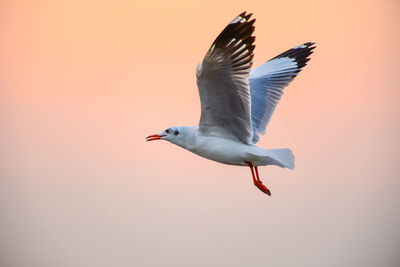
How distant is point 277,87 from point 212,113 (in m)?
1.14

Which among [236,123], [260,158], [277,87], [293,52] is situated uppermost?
[293,52]

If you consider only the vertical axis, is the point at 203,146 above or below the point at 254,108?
below

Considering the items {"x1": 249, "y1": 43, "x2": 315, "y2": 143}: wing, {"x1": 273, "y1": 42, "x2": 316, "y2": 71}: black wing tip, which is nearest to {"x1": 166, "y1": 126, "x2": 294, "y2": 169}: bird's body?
{"x1": 249, "y1": 43, "x2": 315, "y2": 143}: wing

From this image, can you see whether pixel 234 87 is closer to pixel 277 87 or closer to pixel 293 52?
pixel 277 87

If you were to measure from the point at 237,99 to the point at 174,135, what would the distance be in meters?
0.69

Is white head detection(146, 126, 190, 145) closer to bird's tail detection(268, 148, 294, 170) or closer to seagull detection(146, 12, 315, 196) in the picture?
seagull detection(146, 12, 315, 196)

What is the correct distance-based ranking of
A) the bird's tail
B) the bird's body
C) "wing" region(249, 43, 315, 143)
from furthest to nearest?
"wing" region(249, 43, 315, 143)
the bird's body
the bird's tail

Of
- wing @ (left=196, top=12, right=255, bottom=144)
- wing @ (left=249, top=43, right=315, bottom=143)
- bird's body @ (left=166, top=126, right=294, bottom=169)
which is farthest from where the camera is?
wing @ (left=249, top=43, right=315, bottom=143)

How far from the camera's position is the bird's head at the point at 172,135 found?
5105mm

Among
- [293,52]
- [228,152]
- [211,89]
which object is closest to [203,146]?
[228,152]

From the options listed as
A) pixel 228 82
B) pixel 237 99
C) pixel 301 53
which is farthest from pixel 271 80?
pixel 228 82

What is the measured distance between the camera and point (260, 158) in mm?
5027

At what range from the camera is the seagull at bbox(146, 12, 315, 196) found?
4.49 metres

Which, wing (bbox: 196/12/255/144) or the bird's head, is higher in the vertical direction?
wing (bbox: 196/12/255/144)
